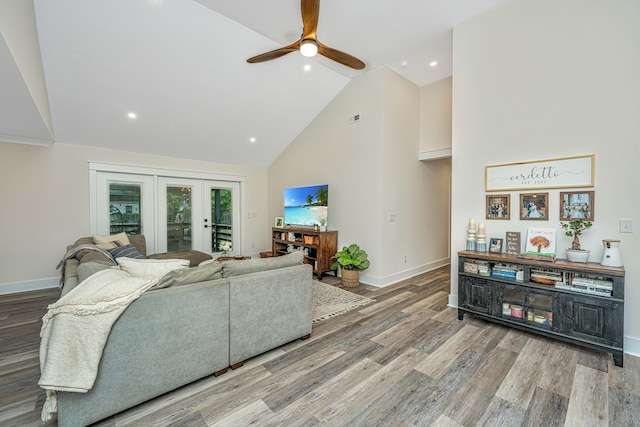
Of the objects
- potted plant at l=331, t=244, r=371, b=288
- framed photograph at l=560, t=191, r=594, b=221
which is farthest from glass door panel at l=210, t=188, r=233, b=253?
framed photograph at l=560, t=191, r=594, b=221

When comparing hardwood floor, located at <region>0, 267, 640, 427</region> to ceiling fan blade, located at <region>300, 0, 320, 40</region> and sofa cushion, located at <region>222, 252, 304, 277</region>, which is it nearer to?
sofa cushion, located at <region>222, 252, 304, 277</region>

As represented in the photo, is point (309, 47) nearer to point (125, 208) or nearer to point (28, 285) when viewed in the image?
point (125, 208)

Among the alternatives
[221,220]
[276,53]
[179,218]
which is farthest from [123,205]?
[276,53]

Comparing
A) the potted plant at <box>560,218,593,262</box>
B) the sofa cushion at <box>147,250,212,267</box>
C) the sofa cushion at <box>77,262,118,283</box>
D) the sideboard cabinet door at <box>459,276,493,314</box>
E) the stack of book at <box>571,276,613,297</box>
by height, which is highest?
the potted plant at <box>560,218,593,262</box>

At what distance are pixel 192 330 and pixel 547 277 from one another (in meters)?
3.17

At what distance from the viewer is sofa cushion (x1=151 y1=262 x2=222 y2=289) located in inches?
73.0

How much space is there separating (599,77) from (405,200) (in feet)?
8.68

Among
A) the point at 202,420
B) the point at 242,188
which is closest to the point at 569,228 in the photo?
the point at 202,420

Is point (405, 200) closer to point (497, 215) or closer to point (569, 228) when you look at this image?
point (497, 215)

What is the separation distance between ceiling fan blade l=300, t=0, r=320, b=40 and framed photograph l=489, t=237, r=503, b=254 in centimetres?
292

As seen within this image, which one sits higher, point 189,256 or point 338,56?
point 338,56

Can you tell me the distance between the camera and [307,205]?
508 centimetres

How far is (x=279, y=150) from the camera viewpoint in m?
6.22

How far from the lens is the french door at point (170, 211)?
481 cm
